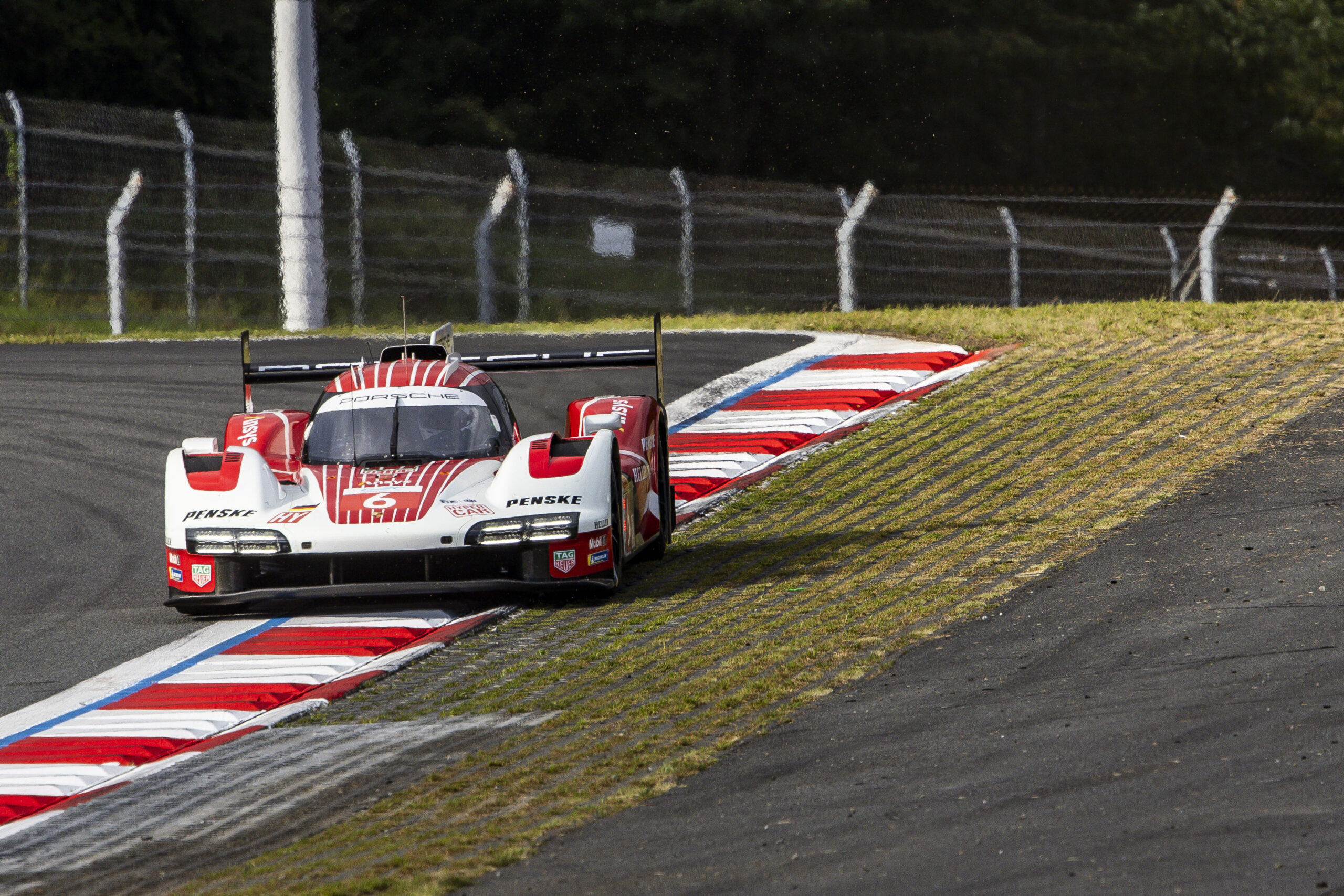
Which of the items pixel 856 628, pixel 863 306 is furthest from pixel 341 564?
pixel 863 306

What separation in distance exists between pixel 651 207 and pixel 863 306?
766cm

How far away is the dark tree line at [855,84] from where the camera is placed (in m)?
39.9

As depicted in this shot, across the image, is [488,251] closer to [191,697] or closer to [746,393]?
[746,393]

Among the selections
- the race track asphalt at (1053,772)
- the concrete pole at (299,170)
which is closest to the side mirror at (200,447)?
the race track asphalt at (1053,772)

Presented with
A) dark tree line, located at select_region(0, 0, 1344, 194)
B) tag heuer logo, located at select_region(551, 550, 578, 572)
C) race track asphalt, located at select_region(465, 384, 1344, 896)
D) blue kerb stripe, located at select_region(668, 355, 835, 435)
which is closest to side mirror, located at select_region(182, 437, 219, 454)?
tag heuer logo, located at select_region(551, 550, 578, 572)

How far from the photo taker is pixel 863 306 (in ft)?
74.3

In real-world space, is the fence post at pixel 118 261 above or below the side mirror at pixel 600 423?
above

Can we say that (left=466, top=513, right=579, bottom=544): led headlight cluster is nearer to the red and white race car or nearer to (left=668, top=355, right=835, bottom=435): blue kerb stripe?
the red and white race car

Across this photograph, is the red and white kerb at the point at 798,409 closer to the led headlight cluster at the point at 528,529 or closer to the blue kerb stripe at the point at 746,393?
the blue kerb stripe at the point at 746,393

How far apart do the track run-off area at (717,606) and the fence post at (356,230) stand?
255 inches

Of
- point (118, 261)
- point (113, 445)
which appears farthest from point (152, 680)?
point (118, 261)

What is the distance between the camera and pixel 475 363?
10336 millimetres

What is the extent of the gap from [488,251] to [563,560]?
13.7m

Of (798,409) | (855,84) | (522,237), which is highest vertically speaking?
(855,84)
